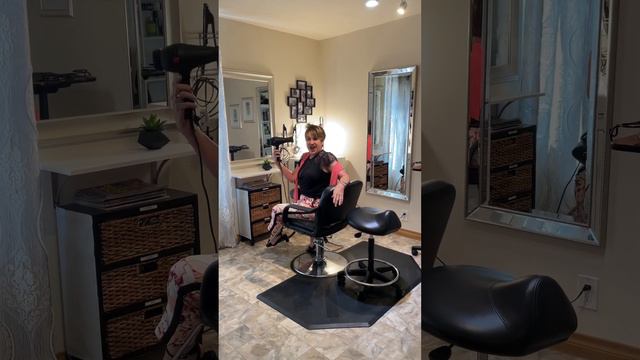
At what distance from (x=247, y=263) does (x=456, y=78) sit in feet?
1.59

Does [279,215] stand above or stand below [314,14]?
below

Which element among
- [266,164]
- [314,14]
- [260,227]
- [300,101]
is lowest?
[260,227]

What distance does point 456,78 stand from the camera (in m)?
0.61

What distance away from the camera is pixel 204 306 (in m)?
0.67

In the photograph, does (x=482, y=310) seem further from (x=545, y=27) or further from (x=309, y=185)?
(x=545, y=27)

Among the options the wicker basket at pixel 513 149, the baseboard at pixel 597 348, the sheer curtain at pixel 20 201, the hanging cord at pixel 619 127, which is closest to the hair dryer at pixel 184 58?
the sheer curtain at pixel 20 201

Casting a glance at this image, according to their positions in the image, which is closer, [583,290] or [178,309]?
[583,290]

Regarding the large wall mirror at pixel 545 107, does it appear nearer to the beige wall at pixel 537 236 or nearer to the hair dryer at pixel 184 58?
the beige wall at pixel 537 236

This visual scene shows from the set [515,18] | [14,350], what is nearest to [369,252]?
[515,18]

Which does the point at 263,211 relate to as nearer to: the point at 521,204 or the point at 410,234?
the point at 410,234

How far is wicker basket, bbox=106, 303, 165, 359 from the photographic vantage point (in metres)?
0.66

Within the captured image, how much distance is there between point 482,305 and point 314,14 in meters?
0.60

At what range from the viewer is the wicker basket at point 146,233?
61 cm

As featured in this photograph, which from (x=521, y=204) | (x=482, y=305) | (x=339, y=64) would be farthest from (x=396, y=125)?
(x=482, y=305)
